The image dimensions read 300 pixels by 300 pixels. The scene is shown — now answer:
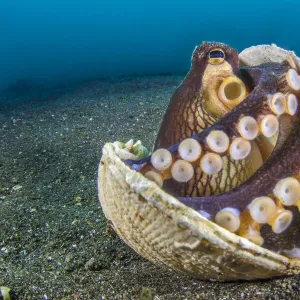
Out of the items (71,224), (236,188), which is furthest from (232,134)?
(71,224)

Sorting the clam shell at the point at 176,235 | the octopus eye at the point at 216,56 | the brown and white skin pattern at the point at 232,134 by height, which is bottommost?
the clam shell at the point at 176,235

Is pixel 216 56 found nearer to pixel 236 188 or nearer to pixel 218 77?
pixel 218 77

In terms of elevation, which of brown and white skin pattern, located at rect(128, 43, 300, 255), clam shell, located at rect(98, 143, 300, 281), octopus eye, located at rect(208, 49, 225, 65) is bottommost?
clam shell, located at rect(98, 143, 300, 281)

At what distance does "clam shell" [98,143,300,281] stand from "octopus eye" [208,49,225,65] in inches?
22.5

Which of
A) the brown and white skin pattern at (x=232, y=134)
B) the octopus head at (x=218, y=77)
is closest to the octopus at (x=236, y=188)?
the brown and white skin pattern at (x=232, y=134)

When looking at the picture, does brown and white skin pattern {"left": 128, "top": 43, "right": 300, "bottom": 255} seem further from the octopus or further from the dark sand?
the dark sand

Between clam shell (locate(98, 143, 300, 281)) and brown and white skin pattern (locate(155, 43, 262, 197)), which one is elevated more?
brown and white skin pattern (locate(155, 43, 262, 197))

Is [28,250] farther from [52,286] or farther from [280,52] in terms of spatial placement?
[280,52]

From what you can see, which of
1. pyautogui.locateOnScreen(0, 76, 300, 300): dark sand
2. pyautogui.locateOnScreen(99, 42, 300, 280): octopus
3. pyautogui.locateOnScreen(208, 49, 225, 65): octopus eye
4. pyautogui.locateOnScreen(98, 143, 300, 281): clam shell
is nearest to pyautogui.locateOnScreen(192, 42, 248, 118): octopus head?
pyautogui.locateOnScreen(208, 49, 225, 65): octopus eye

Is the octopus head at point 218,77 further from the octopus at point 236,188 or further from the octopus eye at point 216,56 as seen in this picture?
the octopus at point 236,188

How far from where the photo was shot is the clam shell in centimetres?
112

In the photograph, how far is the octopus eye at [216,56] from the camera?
5.10 feet

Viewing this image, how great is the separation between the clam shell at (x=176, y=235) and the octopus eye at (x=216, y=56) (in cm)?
57

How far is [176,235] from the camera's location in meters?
1.16
